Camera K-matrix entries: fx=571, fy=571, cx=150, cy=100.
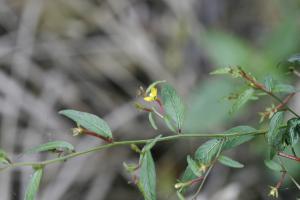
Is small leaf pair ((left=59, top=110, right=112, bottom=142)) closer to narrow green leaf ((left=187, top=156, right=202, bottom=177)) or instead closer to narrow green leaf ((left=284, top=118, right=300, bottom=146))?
narrow green leaf ((left=187, top=156, right=202, bottom=177))

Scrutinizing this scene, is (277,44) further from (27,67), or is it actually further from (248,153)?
(27,67)

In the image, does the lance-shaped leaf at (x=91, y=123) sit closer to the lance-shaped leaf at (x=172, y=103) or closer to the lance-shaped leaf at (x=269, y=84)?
the lance-shaped leaf at (x=172, y=103)

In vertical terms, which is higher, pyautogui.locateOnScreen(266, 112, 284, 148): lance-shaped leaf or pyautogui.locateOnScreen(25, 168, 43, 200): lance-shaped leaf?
pyautogui.locateOnScreen(25, 168, 43, 200): lance-shaped leaf

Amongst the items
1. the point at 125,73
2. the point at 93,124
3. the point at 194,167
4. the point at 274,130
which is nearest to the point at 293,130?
the point at 274,130

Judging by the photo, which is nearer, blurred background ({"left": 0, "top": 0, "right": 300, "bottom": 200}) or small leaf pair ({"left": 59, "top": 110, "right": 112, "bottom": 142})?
small leaf pair ({"left": 59, "top": 110, "right": 112, "bottom": 142})

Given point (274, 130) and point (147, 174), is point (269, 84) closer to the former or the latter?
point (274, 130)

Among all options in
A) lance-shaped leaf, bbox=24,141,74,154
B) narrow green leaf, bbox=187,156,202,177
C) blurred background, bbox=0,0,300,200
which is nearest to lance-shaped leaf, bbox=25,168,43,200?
lance-shaped leaf, bbox=24,141,74,154
